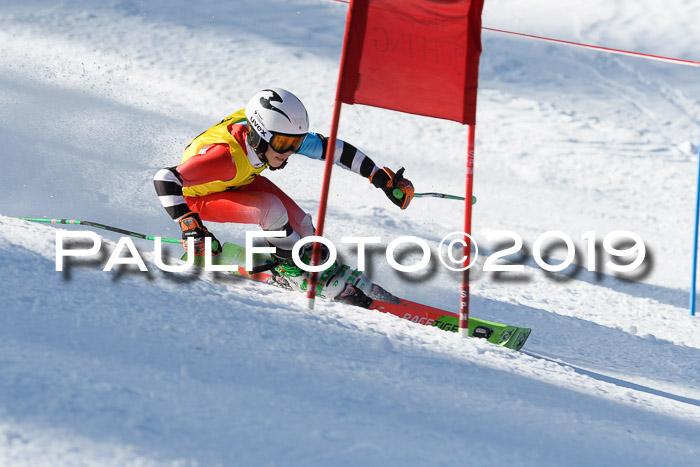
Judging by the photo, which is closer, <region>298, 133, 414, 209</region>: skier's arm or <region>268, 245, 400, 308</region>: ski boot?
<region>268, 245, 400, 308</region>: ski boot

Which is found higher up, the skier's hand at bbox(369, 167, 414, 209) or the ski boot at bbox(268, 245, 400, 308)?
the skier's hand at bbox(369, 167, 414, 209)

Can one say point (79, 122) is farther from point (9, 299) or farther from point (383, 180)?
point (9, 299)

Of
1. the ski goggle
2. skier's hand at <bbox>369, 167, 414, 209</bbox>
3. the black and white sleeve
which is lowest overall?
the black and white sleeve

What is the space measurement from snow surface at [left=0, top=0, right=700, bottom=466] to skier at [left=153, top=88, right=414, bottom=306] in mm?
478

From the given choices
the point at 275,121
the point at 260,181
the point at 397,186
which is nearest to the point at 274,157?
the point at 275,121

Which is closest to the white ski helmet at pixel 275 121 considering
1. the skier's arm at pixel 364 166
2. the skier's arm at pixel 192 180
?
the skier's arm at pixel 192 180

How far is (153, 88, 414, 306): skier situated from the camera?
375 centimetres

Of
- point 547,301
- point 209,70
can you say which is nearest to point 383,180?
point 547,301

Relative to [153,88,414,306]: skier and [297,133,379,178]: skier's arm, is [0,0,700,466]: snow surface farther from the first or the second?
[297,133,379,178]: skier's arm

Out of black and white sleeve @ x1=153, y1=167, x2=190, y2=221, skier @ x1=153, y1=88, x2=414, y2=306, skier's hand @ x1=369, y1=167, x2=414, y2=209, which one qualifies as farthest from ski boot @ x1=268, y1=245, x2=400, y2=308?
black and white sleeve @ x1=153, y1=167, x2=190, y2=221

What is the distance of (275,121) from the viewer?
3818 mm

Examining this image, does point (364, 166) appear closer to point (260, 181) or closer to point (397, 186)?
point (397, 186)

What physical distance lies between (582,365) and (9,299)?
9.10ft

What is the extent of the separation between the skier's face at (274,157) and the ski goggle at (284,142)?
2 centimetres
